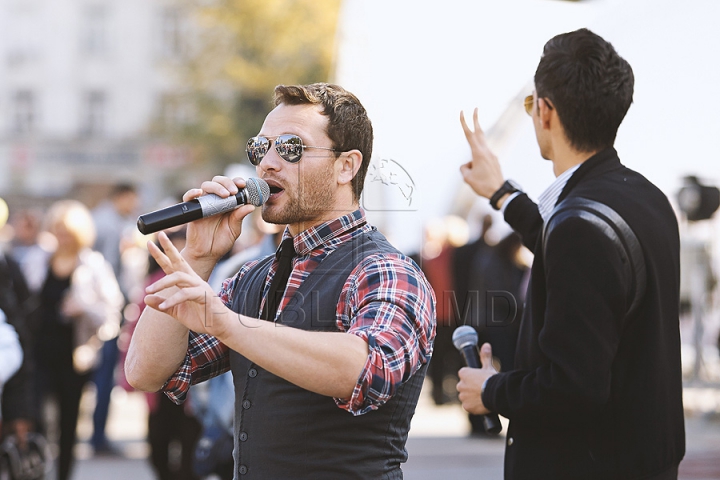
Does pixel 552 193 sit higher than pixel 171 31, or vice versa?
pixel 171 31

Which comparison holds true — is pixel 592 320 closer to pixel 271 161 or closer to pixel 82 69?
pixel 271 161

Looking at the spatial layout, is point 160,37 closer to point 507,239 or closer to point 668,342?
point 507,239

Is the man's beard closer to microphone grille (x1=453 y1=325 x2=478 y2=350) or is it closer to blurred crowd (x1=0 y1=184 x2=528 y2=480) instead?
microphone grille (x1=453 y1=325 x2=478 y2=350)

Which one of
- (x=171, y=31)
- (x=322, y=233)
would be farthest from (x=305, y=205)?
(x=171, y=31)

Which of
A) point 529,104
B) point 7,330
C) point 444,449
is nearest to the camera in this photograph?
point 529,104

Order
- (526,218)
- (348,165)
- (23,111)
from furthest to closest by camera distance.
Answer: (23,111)
(526,218)
(348,165)

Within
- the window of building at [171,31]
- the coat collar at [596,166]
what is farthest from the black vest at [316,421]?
the window of building at [171,31]

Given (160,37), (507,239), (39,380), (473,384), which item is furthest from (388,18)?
(160,37)

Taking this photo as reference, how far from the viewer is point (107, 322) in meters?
6.91

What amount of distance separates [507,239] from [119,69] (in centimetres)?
3444

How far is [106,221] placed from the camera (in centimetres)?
1073

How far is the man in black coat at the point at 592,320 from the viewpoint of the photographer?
2.26 metres

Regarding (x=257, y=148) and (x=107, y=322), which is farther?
(x=107, y=322)

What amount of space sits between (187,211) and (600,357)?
1.06 metres
